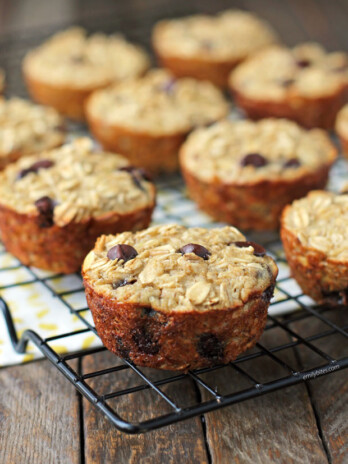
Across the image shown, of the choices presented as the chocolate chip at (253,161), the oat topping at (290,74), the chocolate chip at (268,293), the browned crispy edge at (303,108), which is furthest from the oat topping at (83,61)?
the chocolate chip at (268,293)

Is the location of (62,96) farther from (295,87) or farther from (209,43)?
(295,87)

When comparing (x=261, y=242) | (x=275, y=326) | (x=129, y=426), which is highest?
(x=129, y=426)

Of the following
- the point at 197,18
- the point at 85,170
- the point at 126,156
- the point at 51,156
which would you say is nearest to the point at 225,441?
the point at 85,170

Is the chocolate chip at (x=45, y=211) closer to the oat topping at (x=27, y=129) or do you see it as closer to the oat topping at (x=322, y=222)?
the oat topping at (x=27, y=129)

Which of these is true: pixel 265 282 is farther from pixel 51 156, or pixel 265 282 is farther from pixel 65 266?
pixel 51 156

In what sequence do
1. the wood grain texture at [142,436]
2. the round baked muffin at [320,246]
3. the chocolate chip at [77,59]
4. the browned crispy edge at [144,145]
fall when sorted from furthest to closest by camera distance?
the chocolate chip at [77,59], the browned crispy edge at [144,145], the round baked muffin at [320,246], the wood grain texture at [142,436]
